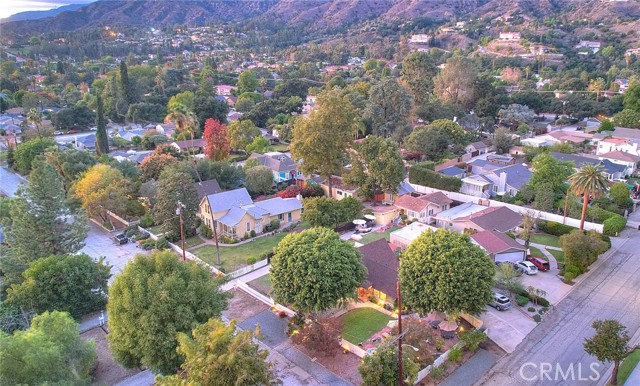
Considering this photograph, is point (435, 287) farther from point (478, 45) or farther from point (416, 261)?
point (478, 45)

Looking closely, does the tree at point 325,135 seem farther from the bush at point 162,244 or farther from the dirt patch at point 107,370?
the dirt patch at point 107,370

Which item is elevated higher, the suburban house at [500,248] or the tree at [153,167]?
the tree at [153,167]

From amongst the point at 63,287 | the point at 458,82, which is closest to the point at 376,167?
the point at 63,287

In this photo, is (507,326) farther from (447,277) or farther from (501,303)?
(447,277)

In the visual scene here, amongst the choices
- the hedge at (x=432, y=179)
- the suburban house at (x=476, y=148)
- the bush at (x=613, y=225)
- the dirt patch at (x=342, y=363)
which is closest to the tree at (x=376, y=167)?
the hedge at (x=432, y=179)

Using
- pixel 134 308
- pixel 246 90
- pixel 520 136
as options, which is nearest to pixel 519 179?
pixel 520 136

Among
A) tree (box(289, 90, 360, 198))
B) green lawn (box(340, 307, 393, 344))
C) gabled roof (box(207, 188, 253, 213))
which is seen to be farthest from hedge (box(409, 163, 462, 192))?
green lawn (box(340, 307, 393, 344))
